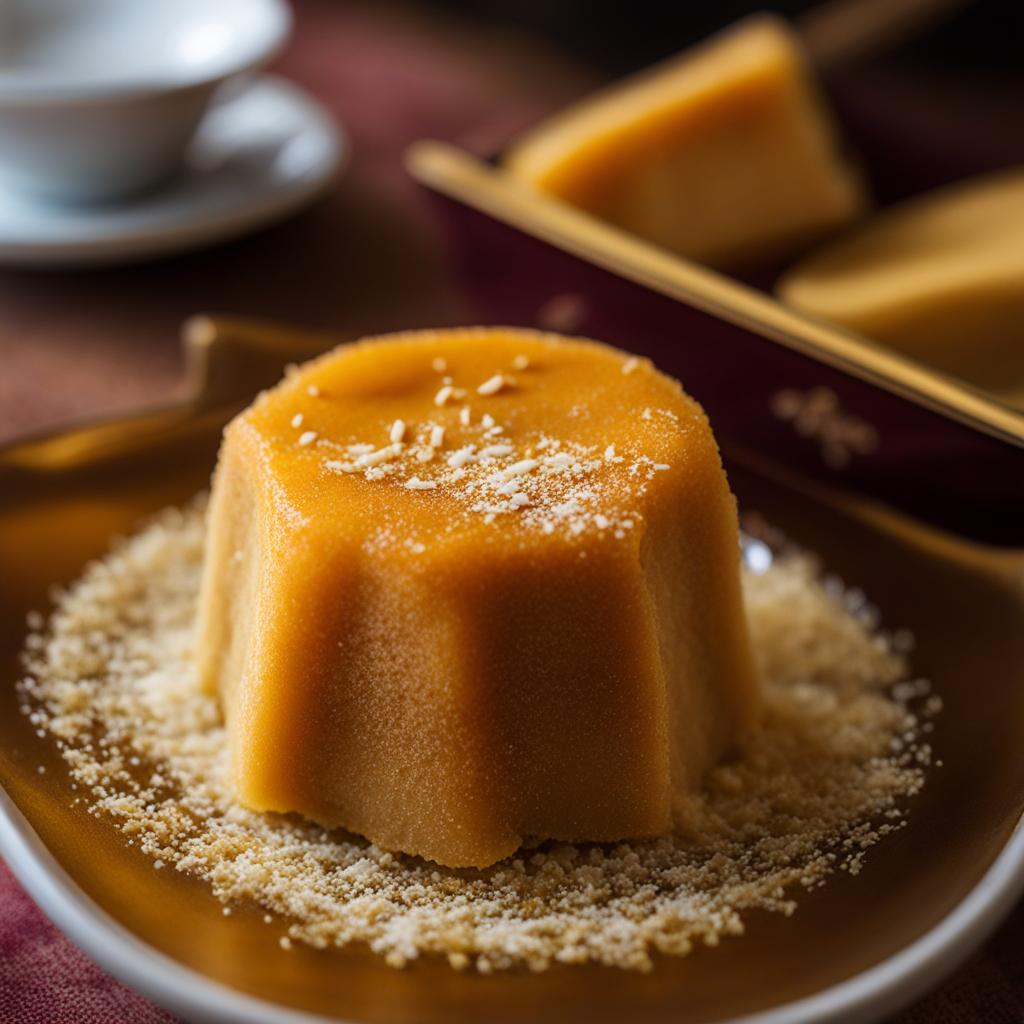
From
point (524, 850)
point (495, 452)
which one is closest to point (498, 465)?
point (495, 452)

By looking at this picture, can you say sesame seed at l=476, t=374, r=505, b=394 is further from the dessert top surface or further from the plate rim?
the plate rim

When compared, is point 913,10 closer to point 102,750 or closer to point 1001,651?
point 1001,651

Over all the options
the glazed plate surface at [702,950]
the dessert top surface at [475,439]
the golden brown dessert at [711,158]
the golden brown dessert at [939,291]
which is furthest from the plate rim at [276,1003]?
the golden brown dessert at [711,158]

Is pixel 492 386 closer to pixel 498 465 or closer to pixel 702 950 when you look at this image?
pixel 498 465

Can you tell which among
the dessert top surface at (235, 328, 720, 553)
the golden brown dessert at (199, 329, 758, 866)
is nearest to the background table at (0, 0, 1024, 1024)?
the golden brown dessert at (199, 329, 758, 866)

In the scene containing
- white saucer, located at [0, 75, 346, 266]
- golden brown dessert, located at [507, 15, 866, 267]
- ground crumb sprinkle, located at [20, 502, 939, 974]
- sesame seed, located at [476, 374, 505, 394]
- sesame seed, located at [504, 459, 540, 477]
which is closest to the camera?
ground crumb sprinkle, located at [20, 502, 939, 974]

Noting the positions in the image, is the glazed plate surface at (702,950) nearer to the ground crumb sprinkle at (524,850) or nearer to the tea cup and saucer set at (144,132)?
the ground crumb sprinkle at (524,850)

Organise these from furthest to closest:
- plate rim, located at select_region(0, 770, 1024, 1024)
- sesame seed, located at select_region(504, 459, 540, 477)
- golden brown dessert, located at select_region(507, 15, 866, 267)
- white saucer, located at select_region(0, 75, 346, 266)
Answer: white saucer, located at select_region(0, 75, 346, 266), golden brown dessert, located at select_region(507, 15, 866, 267), sesame seed, located at select_region(504, 459, 540, 477), plate rim, located at select_region(0, 770, 1024, 1024)

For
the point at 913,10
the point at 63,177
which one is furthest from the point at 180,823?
the point at 913,10
